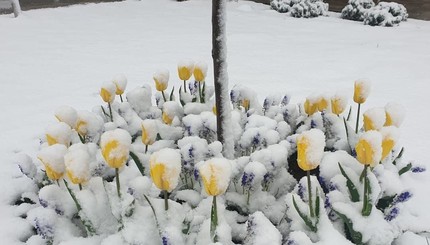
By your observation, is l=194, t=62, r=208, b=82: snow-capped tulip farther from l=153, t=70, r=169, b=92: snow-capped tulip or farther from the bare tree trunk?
the bare tree trunk

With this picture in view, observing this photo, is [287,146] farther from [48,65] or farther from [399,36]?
[399,36]

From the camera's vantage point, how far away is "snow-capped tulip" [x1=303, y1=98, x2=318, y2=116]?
193 centimetres

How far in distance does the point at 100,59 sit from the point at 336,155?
422cm

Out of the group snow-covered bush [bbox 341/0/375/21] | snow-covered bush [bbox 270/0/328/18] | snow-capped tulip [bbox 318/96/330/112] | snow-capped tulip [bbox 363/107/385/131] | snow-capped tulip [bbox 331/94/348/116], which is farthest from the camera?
snow-covered bush [bbox 270/0/328/18]

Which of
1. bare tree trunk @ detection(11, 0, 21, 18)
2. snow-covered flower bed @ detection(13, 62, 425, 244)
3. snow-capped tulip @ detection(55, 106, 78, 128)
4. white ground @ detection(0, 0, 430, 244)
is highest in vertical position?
snow-capped tulip @ detection(55, 106, 78, 128)

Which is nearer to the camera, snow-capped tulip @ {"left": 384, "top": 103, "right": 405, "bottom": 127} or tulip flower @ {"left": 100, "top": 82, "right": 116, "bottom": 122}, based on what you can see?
snow-capped tulip @ {"left": 384, "top": 103, "right": 405, "bottom": 127}

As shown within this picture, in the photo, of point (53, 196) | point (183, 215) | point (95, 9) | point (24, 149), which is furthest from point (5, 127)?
point (95, 9)

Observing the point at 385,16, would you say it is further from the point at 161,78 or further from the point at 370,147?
the point at 370,147

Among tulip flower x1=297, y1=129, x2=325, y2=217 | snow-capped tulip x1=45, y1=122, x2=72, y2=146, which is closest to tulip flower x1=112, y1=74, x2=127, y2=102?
snow-capped tulip x1=45, y1=122, x2=72, y2=146

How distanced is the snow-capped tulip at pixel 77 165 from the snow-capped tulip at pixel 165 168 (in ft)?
0.86

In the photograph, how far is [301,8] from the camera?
8055 millimetres

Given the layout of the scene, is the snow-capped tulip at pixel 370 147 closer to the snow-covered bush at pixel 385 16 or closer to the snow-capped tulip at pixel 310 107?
the snow-capped tulip at pixel 310 107

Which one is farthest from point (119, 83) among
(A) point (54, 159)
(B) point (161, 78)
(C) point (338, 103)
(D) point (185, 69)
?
(C) point (338, 103)

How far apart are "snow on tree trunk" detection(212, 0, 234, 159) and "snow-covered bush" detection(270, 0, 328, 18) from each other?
6.77m
